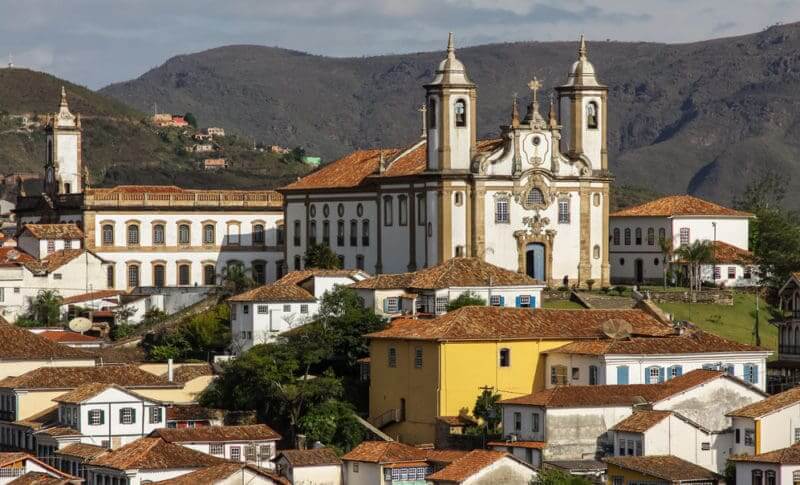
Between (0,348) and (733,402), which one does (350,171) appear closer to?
(0,348)

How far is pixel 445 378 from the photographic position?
243 ft

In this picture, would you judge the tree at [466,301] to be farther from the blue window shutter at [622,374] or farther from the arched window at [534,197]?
the arched window at [534,197]

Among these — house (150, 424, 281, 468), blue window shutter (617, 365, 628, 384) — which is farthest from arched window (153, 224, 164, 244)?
blue window shutter (617, 365, 628, 384)

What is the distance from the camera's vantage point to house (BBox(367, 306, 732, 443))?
7409cm

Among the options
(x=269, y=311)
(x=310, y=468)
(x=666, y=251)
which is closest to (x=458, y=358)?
(x=310, y=468)

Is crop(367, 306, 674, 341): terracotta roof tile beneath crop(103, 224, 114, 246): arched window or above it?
beneath

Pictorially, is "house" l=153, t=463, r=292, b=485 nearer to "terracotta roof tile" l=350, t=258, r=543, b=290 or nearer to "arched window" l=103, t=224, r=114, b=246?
"terracotta roof tile" l=350, t=258, r=543, b=290

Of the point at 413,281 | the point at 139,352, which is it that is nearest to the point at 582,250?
the point at 413,281

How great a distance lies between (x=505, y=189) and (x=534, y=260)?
125 inches

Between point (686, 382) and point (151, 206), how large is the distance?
44746 mm

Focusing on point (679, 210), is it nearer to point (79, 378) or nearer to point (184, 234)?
point (184, 234)

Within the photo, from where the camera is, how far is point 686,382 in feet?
234

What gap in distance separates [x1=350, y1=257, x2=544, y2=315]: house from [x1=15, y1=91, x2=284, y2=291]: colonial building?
80.1 feet

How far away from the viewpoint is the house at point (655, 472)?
63.3m
